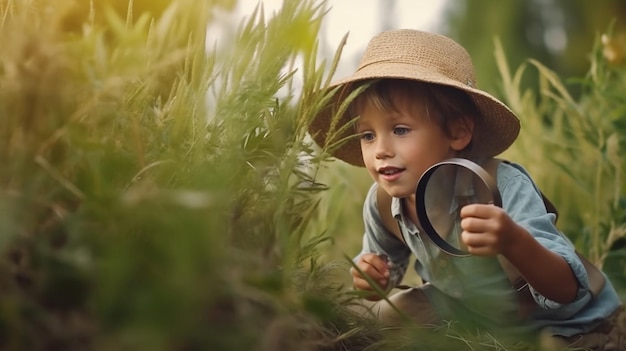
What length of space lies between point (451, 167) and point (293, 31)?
0.70 meters

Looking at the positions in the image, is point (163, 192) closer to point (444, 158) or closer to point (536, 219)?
point (536, 219)

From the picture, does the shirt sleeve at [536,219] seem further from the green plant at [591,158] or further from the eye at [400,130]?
the green plant at [591,158]

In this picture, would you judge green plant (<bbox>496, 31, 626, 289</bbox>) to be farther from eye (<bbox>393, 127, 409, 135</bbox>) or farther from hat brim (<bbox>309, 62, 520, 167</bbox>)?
eye (<bbox>393, 127, 409, 135</bbox>)

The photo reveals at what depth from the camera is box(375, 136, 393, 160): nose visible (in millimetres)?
1974

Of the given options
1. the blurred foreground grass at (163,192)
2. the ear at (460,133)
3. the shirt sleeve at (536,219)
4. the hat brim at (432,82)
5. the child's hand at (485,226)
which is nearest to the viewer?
the blurred foreground grass at (163,192)

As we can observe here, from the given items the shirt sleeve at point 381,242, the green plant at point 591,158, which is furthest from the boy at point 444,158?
the green plant at point 591,158

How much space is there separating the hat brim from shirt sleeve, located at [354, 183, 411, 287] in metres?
0.16

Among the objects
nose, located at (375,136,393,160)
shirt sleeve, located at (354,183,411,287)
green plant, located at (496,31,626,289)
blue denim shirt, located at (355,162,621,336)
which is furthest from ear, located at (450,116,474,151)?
green plant, located at (496,31,626,289)

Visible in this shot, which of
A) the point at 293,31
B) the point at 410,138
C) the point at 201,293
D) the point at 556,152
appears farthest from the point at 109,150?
the point at 556,152

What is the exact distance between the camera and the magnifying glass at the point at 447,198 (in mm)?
1860

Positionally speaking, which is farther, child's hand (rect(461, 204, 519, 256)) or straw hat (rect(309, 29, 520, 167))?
straw hat (rect(309, 29, 520, 167))

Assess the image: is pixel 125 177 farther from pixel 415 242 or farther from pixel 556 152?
pixel 556 152

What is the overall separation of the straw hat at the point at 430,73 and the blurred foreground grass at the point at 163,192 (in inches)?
13.3

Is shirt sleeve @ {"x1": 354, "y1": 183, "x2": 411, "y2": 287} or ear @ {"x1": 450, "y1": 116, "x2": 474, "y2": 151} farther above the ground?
ear @ {"x1": 450, "y1": 116, "x2": 474, "y2": 151}
